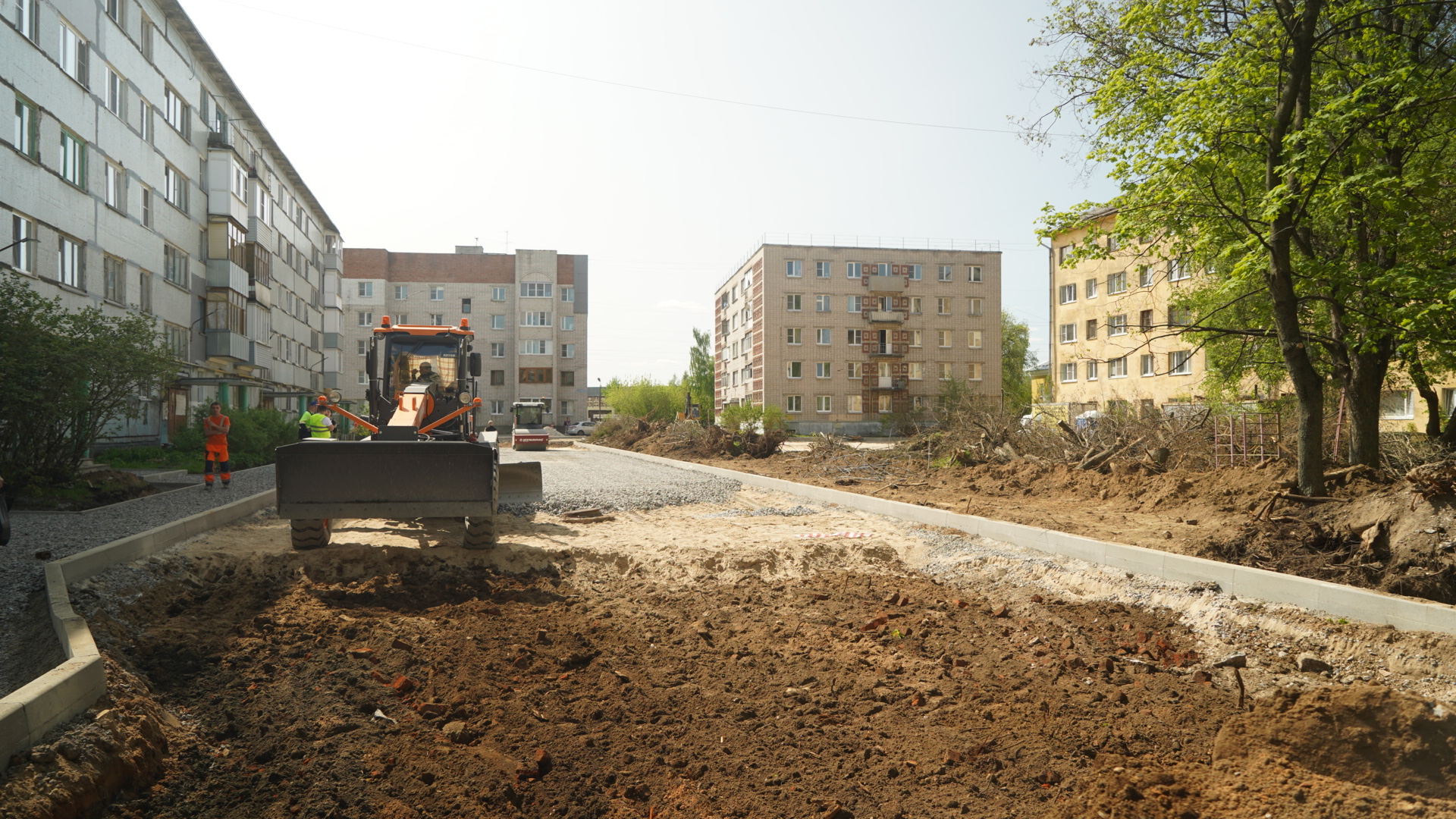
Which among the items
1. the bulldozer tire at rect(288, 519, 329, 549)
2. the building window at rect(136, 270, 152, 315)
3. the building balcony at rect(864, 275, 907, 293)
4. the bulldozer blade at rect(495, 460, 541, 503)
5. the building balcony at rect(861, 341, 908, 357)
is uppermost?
the building balcony at rect(864, 275, 907, 293)

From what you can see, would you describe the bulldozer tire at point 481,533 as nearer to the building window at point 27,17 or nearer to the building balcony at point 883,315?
the building window at point 27,17

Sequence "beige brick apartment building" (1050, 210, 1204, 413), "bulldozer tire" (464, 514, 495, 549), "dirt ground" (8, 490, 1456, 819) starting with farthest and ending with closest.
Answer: "beige brick apartment building" (1050, 210, 1204, 413)
"bulldozer tire" (464, 514, 495, 549)
"dirt ground" (8, 490, 1456, 819)

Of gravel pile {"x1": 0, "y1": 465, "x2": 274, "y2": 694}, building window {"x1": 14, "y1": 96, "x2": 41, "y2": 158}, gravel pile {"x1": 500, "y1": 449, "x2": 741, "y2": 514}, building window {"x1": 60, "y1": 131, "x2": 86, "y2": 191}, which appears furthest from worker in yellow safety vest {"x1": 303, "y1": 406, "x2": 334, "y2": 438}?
building window {"x1": 60, "y1": 131, "x2": 86, "y2": 191}

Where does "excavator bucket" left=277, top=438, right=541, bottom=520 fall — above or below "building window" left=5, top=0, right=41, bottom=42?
below

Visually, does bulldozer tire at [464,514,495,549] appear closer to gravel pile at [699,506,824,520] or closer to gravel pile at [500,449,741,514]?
gravel pile at [500,449,741,514]

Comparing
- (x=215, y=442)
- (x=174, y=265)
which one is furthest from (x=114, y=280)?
(x=215, y=442)

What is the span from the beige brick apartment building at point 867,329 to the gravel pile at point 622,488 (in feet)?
130

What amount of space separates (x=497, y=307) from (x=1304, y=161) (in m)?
73.4

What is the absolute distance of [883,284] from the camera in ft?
210

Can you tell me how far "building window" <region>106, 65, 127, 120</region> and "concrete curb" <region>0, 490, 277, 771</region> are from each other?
74.4 feet

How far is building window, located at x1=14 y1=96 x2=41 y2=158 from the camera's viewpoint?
1838cm

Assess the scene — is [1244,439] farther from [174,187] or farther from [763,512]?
[174,187]

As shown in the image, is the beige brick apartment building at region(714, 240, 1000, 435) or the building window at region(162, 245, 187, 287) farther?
the beige brick apartment building at region(714, 240, 1000, 435)

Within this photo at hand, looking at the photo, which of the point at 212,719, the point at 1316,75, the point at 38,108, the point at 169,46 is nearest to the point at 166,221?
the point at 169,46
